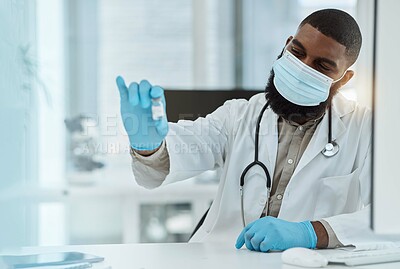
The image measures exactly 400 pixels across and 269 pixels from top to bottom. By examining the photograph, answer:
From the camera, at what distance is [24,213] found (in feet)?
4.54

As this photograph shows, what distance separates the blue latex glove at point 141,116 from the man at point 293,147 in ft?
0.08

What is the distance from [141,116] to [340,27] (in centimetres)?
58

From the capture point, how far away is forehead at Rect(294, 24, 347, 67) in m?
1.47

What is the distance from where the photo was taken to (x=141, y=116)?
1.23m

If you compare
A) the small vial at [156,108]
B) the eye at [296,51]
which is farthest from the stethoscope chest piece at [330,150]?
the small vial at [156,108]

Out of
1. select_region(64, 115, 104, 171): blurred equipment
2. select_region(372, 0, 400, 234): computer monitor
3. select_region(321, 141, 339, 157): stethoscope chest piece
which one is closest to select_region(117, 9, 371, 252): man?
select_region(321, 141, 339, 157): stethoscope chest piece

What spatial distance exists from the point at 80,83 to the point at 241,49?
1104mm

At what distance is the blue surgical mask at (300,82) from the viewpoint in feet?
4.73

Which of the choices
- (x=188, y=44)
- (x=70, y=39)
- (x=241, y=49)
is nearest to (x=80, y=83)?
(x=70, y=39)

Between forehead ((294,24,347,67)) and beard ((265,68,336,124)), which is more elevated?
forehead ((294,24,347,67))

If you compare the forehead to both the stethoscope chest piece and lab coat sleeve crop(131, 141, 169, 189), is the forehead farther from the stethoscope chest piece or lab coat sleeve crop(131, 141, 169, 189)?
lab coat sleeve crop(131, 141, 169, 189)

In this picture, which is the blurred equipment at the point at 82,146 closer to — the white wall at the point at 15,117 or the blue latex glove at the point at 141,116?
the white wall at the point at 15,117

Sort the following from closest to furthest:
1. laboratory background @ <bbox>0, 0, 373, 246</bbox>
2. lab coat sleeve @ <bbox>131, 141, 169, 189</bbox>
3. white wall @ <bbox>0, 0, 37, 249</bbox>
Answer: white wall @ <bbox>0, 0, 37, 249</bbox> → lab coat sleeve @ <bbox>131, 141, 169, 189</bbox> → laboratory background @ <bbox>0, 0, 373, 246</bbox>

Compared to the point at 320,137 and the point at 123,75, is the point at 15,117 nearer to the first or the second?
the point at 320,137
